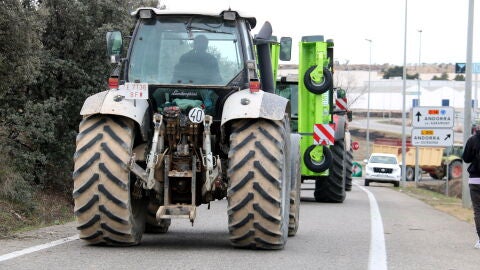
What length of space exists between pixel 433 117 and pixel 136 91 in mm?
24348

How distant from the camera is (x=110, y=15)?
23.4 meters

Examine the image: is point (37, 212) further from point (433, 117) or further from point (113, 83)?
point (433, 117)

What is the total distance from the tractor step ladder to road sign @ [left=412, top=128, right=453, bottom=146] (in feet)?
77.4

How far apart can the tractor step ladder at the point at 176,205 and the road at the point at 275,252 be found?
0.42 meters

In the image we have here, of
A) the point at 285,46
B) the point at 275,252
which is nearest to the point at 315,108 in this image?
the point at 285,46

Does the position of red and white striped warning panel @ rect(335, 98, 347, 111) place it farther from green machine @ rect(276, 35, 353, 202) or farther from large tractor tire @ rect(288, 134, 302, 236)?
large tractor tire @ rect(288, 134, 302, 236)

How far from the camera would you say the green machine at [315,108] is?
22.5 m

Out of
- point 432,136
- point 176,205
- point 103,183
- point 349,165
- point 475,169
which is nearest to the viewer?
point 103,183

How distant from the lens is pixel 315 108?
22.7 m

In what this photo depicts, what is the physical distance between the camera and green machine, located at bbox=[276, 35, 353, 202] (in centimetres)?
2245

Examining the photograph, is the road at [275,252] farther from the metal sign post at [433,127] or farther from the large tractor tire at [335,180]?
the metal sign post at [433,127]

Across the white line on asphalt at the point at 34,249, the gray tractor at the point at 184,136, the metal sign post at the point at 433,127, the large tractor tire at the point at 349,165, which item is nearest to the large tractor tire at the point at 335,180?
the large tractor tire at the point at 349,165

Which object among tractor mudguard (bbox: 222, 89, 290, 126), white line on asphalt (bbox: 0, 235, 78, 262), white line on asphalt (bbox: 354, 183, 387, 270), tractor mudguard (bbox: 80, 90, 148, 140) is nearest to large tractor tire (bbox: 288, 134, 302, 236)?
white line on asphalt (bbox: 354, 183, 387, 270)

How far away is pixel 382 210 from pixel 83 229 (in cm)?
1313
